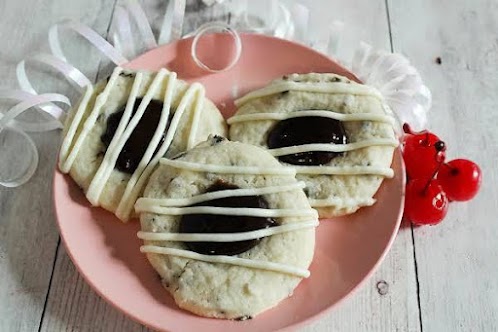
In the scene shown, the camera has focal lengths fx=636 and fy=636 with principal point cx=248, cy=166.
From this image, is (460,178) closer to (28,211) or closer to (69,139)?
(69,139)

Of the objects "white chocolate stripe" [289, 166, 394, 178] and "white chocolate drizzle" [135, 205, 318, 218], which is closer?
"white chocolate drizzle" [135, 205, 318, 218]

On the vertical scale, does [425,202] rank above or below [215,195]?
above

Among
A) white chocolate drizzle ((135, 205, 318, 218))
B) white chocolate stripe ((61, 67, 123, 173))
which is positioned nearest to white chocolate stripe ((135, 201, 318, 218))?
white chocolate drizzle ((135, 205, 318, 218))

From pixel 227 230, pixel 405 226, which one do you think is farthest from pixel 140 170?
pixel 405 226

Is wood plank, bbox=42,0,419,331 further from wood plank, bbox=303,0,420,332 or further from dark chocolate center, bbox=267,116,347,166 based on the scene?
dark chocolate center, bbox=267,116,347,166

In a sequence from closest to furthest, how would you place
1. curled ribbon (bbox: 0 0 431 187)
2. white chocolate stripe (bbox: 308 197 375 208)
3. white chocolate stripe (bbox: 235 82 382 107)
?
white chocolate stripe (bbox: 308 197 375 208) → white chocolate stripe (bbox: 235 82 382 107) → curled ribbon (bbox: 0 0 431 187)

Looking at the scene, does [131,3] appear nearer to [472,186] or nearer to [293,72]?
[293,72]

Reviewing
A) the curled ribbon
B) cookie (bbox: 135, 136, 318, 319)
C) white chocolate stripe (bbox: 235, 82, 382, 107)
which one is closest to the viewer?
cookie (bbox: 135, 136, 318, 319)
